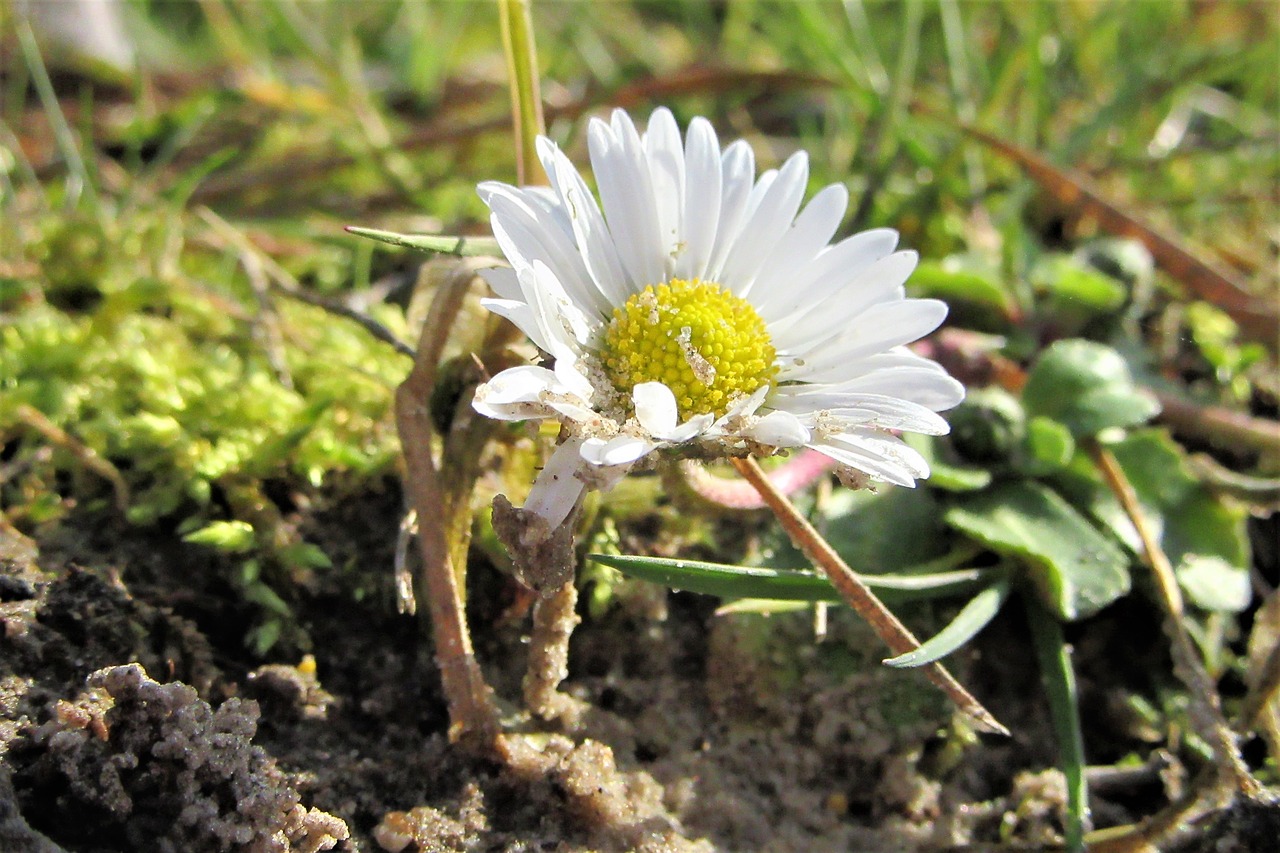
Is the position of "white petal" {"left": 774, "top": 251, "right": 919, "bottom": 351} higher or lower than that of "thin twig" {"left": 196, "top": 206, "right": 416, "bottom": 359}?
lower

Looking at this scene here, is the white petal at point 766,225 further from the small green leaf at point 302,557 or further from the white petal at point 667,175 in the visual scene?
the small green leaf at point 302,557

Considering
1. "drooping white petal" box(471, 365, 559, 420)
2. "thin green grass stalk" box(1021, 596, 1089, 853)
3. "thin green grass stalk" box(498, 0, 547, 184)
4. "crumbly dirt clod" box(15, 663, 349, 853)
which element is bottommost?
"crumbly dirt clod" box(15, 663, 349, 853)

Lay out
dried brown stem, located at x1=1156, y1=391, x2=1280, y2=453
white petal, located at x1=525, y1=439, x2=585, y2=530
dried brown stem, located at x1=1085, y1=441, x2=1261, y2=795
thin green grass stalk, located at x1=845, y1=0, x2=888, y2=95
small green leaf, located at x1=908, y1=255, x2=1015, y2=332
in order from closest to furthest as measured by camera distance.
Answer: white petal, located at x1=525, y1=439, x2=585, y2=530, dried brown stem, located at x1=1085, y1=441, x2=1261, y2=795, dried brown stem, located at x1=1156, y1=391, x2=1280, y2=453, small green leaf, located at x1=908, y1=255, x2=1015, y2=332, thin green grass stalk, located at x1=845, y1=0, x2=888, y2=95

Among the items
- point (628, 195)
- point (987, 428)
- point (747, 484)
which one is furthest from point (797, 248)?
point (987, 428)

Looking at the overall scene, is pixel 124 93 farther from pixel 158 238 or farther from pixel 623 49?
pixel 623 49

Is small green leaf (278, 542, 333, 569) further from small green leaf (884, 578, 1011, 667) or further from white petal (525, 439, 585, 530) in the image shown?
small green leaf (884, 578, 1011, 667)

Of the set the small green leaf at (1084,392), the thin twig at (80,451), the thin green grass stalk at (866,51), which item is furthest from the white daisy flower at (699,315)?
the thin green grass stalk at (866,51)

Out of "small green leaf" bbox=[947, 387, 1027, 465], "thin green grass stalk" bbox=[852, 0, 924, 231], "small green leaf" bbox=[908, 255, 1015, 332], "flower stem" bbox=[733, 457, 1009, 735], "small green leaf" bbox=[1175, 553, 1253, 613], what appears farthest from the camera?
"thin green grass stalk" bbox=[852, 0, 924, 231]

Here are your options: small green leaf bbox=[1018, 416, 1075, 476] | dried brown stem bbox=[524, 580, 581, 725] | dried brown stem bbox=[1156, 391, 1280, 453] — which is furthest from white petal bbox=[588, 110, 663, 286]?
dried brown stem bbox=[1156, 391, 1280, 453]
